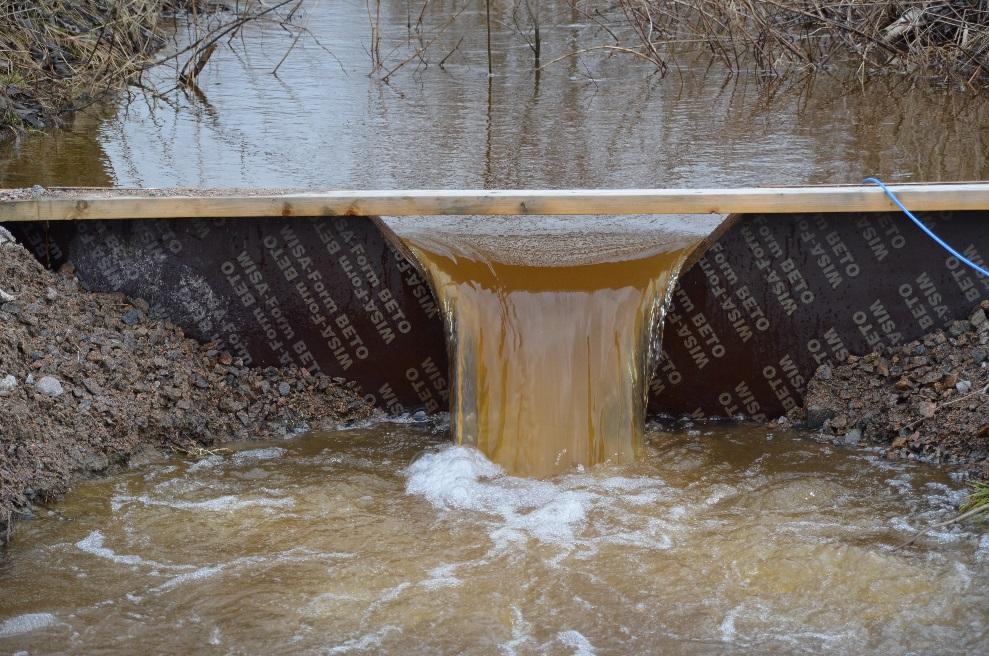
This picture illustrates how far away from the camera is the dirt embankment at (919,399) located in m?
4.36

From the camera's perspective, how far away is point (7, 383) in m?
4.08

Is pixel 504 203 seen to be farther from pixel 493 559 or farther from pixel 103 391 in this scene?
pixel 103 391

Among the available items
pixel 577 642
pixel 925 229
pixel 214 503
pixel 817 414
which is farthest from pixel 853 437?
pixel 214 503

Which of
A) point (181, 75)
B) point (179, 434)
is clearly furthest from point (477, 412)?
point (181, 75)

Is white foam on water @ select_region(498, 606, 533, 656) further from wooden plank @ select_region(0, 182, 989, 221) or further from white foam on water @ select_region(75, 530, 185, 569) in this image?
wooden plank @ select_region(0, 182, 989, 221)

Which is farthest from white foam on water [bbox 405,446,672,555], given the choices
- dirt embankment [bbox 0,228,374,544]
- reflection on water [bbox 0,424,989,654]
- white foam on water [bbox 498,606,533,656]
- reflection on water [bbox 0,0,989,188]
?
reflection on water [bbox 0,0,989,188]

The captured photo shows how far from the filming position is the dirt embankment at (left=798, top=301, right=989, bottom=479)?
4.36 metres

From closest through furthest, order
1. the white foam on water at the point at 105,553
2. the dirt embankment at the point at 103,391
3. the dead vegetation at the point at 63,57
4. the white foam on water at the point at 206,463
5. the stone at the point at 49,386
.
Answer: the white foam on water at the point at 105,553
the dirt embankment at the point at 103,391
the stone at the point at 49,386
the white foam on water at the point at 206,463
the dead vegetation at the point at 63,57

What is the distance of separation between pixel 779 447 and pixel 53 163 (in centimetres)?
452

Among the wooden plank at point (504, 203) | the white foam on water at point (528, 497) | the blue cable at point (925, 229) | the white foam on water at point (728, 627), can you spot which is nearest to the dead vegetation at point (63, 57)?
the wooden plank at point (504, 203)

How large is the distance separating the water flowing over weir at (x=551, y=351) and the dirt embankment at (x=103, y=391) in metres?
0.68

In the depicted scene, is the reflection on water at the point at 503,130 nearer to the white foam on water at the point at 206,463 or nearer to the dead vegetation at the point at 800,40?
the dead vegetation at the point at 800,40

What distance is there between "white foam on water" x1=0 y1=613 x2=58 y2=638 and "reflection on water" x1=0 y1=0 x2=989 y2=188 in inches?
123

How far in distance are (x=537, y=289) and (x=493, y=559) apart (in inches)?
50.6
